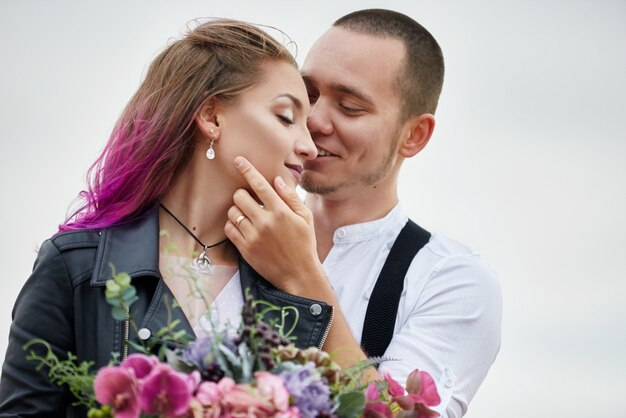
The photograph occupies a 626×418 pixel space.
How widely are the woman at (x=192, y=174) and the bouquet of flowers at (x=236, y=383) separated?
0.65 metres

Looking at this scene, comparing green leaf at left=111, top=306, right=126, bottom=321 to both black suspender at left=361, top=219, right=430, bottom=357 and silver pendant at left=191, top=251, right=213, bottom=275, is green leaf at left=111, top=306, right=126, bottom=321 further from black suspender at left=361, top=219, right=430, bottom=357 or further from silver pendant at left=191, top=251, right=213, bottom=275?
black suspender at left=361, top=219, right=430, bottom=357

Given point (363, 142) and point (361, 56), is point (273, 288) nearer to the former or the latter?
point (363, 142)

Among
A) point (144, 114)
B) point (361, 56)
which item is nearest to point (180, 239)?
point (144, 114)

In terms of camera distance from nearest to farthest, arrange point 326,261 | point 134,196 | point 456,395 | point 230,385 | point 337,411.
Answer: point 230,385
point 337,411
point 134,196
point 456,395
point 326,261

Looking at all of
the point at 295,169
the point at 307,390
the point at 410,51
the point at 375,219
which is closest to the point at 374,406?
the point at 307,390

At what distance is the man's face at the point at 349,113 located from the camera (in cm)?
378

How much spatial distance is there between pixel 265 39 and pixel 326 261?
1158 mm

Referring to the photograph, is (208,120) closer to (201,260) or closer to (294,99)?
(294,99)

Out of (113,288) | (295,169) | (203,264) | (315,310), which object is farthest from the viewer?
(295,169)

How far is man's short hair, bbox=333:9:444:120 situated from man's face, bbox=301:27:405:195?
0.10m

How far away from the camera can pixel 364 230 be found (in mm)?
3811

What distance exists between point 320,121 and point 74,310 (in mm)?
1551

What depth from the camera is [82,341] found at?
2.50 m

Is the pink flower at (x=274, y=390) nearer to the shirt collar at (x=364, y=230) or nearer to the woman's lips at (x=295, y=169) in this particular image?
the woman's lips at (x=295, y=169)
